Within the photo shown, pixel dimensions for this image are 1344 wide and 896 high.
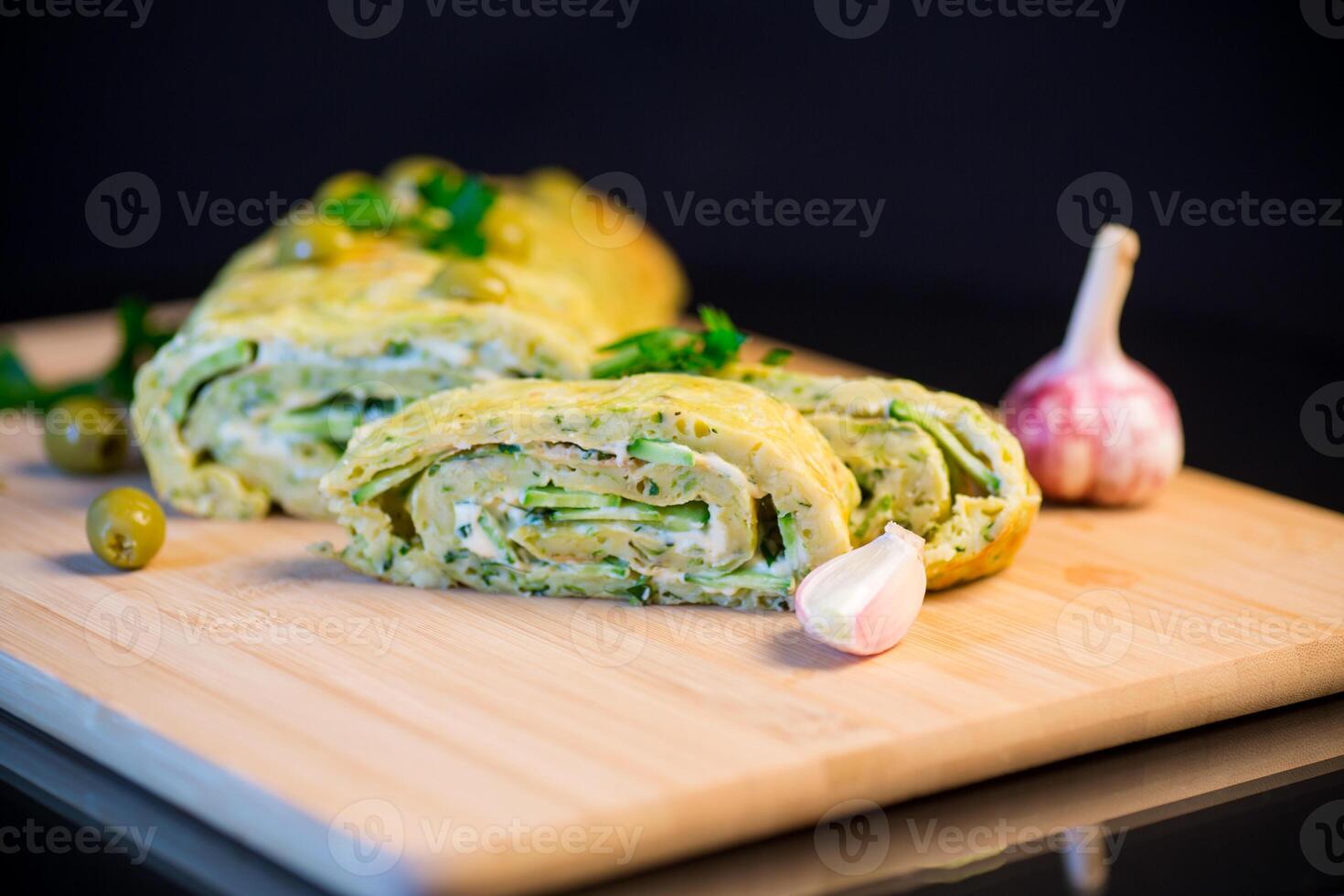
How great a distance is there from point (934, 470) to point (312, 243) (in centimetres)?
247

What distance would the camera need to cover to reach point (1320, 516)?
17.7 ft

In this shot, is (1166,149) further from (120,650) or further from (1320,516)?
(120,650)

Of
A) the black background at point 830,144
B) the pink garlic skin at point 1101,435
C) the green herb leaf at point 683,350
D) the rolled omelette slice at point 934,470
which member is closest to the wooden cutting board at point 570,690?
the rolled omelette slice at point 934,470

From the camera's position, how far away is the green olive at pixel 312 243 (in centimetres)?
584

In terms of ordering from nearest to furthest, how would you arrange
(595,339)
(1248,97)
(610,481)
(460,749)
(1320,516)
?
(460,749) → (610,481) → (1320,516) → (595,339) → (1248,97)

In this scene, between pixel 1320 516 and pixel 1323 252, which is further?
pixel 1323 252

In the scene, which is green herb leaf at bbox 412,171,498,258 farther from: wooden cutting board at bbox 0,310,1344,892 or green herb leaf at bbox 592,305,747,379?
wooden cutting board at bbox 0,310,1344,892

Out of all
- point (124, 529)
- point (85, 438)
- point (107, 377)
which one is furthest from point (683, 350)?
point (107, 377)

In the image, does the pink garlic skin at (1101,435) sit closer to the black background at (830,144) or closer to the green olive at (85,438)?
the black background at (830,144)

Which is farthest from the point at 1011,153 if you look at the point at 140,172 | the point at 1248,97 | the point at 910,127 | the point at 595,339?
the point at 140,172

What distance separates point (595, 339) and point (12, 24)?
477 cm

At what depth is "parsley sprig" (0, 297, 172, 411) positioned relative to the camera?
619 centimetres

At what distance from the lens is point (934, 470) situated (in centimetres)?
456

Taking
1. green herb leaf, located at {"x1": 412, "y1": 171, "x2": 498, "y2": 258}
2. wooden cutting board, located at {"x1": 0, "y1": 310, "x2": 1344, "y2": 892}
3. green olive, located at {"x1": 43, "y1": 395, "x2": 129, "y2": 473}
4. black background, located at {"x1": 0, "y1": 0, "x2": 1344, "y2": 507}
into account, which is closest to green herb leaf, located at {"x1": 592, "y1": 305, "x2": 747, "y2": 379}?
wooden cutting board, located at {"x1": 0, "y1": 310, "x2": 1344, "y2": 892}
